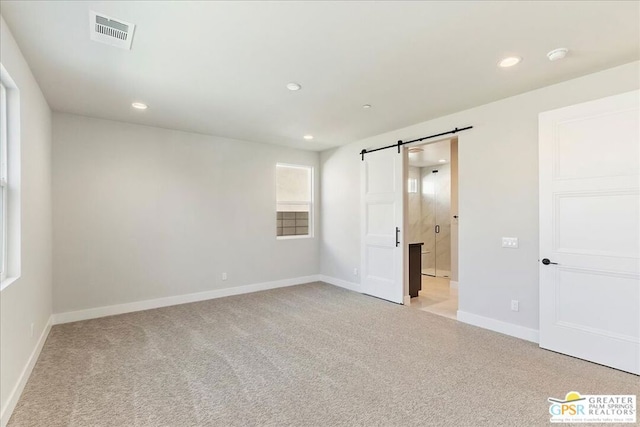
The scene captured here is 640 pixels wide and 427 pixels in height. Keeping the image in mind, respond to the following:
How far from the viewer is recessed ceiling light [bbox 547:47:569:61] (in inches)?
99.2

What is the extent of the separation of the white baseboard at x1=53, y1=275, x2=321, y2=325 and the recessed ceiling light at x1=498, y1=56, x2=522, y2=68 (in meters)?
4.75

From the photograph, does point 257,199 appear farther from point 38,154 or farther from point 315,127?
point 38,154

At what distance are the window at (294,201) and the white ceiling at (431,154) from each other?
7.12 feet

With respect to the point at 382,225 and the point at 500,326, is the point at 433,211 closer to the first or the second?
the point at 382,225

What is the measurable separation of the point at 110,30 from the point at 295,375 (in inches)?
119

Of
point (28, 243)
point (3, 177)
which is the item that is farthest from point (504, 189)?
point (28, 243)

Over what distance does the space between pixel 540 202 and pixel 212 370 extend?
11.8 feet

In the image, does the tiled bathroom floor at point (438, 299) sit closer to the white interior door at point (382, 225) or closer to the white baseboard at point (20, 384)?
the white interior door at point (382, 225)

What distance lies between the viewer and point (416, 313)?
4410 mm

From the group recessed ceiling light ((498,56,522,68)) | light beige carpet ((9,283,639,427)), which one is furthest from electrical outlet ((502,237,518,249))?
recessed ceiling light ((498,56,522,68))

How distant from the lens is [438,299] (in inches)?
206

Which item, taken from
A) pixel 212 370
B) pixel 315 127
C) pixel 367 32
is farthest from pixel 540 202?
pixel 212 370

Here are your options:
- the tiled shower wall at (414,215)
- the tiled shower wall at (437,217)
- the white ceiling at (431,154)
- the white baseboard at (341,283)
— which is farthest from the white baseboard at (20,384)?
the tiled shower wall at (414,215)

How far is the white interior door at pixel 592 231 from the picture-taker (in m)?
2.72
